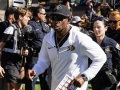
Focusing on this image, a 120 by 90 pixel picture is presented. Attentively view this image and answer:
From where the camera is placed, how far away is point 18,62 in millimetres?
8688

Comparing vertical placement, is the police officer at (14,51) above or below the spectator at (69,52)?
below

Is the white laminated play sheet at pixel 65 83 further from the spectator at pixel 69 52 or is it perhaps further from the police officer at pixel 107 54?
the police officer at pixel 107 54

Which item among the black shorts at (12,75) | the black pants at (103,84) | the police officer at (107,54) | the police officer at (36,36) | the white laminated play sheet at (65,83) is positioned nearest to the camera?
the white laminated play sheet at (65,83)

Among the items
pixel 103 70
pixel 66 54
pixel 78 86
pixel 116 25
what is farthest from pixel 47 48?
pixel 116 25

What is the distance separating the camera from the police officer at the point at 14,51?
27.5ft

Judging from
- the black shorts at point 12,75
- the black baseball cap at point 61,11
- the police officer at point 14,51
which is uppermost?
the black baseball cap at point 61,11

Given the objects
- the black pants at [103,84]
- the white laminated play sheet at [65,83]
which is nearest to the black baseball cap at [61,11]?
the white laminated play sheet at [65,83]

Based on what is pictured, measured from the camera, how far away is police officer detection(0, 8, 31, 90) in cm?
837

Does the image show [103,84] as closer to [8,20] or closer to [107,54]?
[107,54]

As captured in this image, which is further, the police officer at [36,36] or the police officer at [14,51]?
the police officer at [36,36]

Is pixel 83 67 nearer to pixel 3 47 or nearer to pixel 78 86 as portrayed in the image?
pixel 78 86

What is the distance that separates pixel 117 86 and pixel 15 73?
2510 millimetres

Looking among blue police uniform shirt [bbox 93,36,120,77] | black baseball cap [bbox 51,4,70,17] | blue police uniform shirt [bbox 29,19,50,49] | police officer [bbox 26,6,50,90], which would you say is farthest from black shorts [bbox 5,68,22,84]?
black baseball cap [bbox 51,4,70,17]

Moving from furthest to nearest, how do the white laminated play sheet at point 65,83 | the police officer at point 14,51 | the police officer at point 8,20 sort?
1. the police officer at point 8,20
2. the police officer at point 14,51
3. the white laminated play sheet at point 65,83
